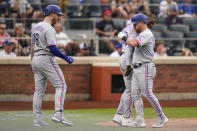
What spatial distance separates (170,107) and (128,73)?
4.46 metres

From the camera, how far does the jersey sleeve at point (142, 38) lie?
27.6 ft

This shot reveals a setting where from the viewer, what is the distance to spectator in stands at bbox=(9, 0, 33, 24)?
17516 millimetres

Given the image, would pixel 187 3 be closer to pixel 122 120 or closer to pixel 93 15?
pixel 93 15

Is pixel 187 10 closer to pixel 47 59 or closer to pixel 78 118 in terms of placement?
pixel 78 118

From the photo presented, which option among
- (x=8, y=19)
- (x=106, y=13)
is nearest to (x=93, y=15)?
(x=106, y=13)

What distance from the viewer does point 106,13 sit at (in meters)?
17.1

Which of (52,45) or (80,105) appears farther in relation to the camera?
(80,105)

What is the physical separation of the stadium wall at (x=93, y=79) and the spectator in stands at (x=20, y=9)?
148 inches

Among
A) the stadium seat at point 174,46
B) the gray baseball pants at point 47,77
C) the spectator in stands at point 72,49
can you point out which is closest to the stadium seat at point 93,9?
the stadium seat at point 174,46

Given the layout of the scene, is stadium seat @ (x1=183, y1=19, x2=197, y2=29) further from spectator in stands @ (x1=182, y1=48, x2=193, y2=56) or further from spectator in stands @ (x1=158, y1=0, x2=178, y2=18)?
spectator in stands @ (x1=182, y1=48, x2=193, y2=56)

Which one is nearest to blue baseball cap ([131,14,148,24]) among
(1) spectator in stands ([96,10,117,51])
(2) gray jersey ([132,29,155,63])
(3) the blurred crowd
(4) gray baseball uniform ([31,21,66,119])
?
(2) gray jersey ([132,29,155,63])

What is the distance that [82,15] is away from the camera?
18469 mm

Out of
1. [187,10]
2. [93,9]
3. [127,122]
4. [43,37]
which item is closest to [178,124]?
[127,122]

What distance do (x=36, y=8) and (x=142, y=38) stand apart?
10.2 meters
